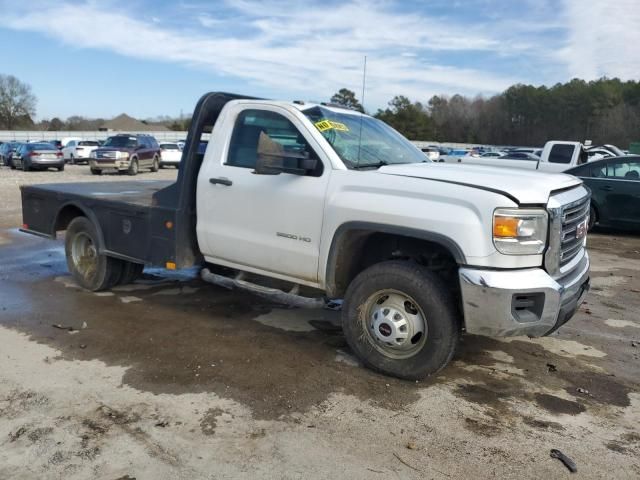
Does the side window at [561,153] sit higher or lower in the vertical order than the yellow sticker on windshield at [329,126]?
lower

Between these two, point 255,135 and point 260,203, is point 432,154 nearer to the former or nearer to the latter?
point 255,135

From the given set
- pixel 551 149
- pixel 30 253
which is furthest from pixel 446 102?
pixel 30 253

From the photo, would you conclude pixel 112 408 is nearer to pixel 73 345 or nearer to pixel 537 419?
pixel 73 345

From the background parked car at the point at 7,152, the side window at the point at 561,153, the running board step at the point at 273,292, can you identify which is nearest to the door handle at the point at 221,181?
the running board step at the point at 273,292

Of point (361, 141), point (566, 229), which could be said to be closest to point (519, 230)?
point (566, 229)

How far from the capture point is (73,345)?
16.0 feet

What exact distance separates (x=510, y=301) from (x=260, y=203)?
87.1 inches

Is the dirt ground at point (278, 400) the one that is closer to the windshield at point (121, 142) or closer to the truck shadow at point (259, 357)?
the truck shadow at point (259, 357)

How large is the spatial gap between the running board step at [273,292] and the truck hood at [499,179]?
4.00 ft

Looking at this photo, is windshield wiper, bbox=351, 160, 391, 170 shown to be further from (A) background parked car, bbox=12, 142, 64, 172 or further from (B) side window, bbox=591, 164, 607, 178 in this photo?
(A) background parked car, bbox=12, 142, 64, 172

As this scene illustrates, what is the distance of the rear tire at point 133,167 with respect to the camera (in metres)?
24.6

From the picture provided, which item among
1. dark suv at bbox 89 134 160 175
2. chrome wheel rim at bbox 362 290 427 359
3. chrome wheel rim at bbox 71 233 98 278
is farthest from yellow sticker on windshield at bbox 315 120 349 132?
dark suv at bbox 89 134 160 175

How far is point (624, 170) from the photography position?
11242mm

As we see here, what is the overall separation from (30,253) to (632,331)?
8.12 metres
